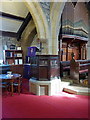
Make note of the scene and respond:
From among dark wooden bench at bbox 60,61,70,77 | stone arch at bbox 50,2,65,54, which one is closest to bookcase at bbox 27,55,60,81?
stone arch at bbox 50,2,65,54

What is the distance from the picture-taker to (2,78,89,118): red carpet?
2.86 metres

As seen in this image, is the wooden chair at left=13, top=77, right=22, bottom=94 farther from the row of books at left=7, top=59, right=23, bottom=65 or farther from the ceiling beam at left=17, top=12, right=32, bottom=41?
the ceiling beam at left=17, top=12, right=32, bottom=41

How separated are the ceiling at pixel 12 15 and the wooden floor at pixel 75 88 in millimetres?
3719

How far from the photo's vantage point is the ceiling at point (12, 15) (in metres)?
5.37

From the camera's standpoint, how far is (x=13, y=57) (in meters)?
6.54

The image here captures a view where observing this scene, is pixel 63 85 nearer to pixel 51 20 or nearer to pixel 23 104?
pixel 23 104

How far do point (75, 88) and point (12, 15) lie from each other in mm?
4205

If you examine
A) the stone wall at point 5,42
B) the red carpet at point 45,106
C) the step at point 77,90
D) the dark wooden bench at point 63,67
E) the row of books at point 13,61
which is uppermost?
the stone wall at point 5,42

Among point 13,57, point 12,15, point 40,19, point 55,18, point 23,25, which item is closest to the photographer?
point 40,19

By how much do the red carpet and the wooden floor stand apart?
0.72 ft

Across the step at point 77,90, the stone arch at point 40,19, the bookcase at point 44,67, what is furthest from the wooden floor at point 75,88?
the stone arch at point 40,19

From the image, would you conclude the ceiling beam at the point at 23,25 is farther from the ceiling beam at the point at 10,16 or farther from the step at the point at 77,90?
the step at the point at 77,90

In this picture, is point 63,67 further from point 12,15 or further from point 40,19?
point 12,15

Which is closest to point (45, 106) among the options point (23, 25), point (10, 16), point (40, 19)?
point (40, 19)
